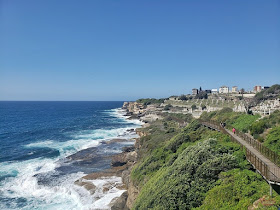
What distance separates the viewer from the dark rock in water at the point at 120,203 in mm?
17984

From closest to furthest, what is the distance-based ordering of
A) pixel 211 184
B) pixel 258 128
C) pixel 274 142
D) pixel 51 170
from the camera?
pixel 211 184
pixel 274 142
pixel 258 128
pixel 51 170

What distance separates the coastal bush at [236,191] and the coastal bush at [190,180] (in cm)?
61

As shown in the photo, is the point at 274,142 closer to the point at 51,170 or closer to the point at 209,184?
the point at 209,184

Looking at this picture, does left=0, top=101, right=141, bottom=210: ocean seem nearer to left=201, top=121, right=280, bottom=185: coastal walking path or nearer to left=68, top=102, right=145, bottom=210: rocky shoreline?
left=68, top=102, right=145, bottom=210: rocky shoreline

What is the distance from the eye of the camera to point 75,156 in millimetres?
35000

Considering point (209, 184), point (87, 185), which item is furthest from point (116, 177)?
point (209, 184)

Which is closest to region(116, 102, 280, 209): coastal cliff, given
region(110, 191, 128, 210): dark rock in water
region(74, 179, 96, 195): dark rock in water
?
region(110, 191, 128, 210): dark rock in water

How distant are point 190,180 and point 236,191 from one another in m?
2.70

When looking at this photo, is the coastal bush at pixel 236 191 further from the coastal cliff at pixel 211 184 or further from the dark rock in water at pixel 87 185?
the dark rock in water at pixel 87 185

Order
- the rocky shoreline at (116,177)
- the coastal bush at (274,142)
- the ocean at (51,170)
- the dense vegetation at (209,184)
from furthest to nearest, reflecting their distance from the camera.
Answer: the ocean at (51,170) → the rocky shoreline at (116,177) → the coastal bush at (274,142) → the dense vegetation at (209,184)

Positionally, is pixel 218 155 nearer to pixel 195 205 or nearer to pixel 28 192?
pixel 195 205

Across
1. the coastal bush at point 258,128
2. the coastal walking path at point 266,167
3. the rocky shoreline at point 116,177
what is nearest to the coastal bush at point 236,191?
the coastal walking path at point 266,167

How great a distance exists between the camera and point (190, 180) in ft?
40.3

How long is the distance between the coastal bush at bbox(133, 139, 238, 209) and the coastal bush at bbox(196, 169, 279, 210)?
613 millimetres
